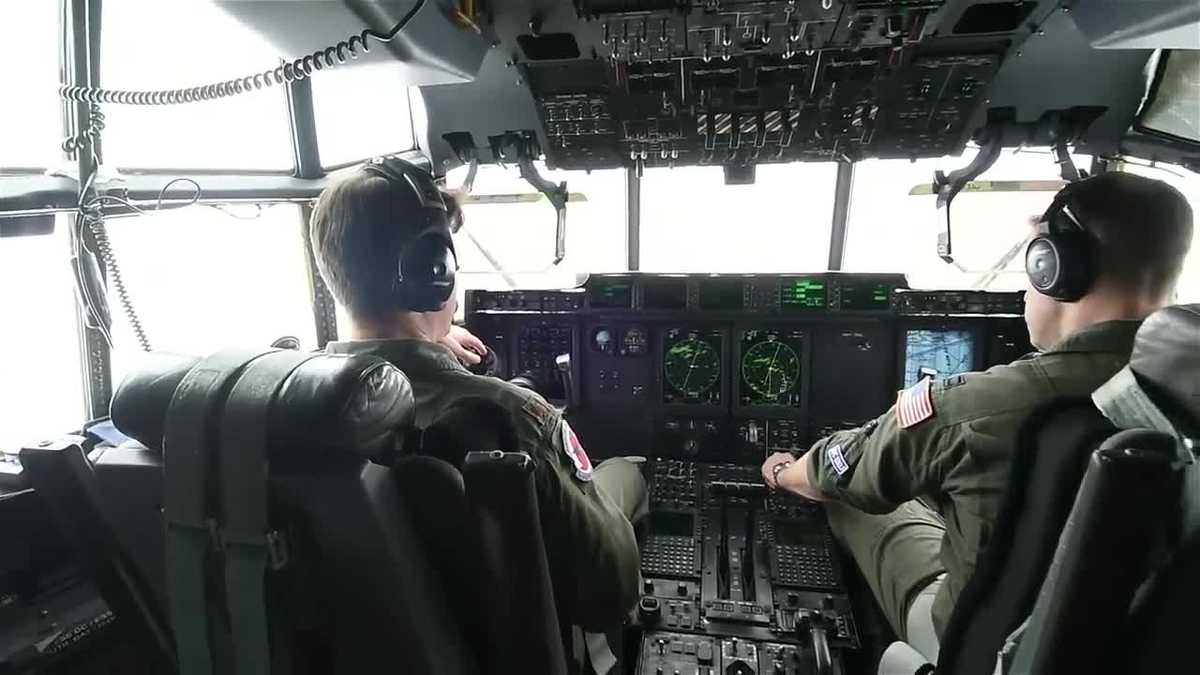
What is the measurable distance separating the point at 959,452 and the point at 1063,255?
420mm

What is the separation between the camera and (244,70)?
198 cm

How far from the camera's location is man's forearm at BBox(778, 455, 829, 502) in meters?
1.65

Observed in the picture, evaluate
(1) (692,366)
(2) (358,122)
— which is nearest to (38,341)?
(2) (358,122)

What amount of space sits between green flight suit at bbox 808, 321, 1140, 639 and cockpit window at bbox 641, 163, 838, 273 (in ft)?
7.51

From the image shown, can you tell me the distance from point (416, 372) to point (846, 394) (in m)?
1.72

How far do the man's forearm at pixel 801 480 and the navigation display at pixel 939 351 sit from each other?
780 millimetres

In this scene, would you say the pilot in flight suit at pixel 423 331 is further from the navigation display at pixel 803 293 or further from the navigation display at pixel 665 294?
the navigation display at pixel 803 293

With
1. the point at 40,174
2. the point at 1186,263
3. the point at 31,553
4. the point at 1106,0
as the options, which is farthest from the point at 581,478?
the point at 1106,0

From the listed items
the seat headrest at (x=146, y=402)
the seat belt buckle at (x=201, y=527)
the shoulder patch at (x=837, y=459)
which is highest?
the seat headrest at (x=146, y=402)

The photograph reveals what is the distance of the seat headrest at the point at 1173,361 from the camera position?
653mm

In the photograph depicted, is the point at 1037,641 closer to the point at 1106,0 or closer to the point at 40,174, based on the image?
the point at 1106,0

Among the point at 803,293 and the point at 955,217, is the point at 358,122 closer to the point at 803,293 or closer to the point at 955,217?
the point at 803,293

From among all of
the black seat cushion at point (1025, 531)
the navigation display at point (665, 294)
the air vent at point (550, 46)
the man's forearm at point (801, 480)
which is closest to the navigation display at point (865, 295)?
the navigation display at point (665, 294)

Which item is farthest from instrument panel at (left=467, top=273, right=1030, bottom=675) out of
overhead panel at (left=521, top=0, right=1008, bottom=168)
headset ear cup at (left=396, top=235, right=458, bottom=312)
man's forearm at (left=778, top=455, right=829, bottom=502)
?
headset ear cup at (left=396, top=235, right=458, bottom=312)
